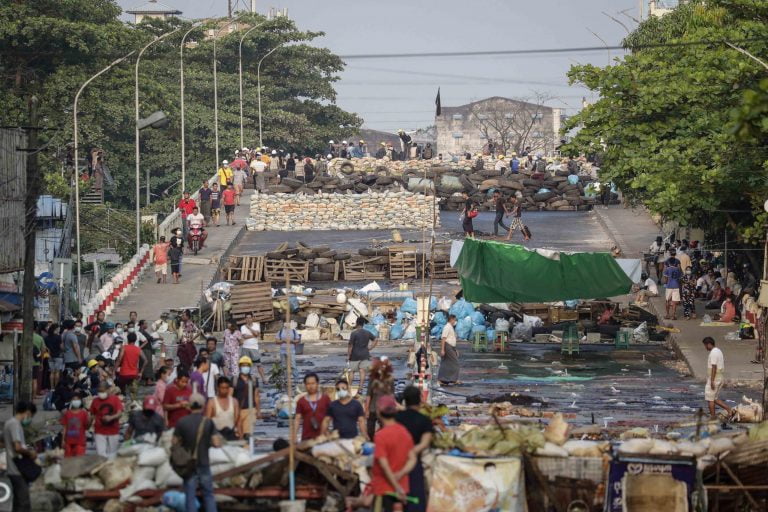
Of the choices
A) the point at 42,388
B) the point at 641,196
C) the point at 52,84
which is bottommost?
the point at 42,388

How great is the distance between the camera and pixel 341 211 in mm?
57969

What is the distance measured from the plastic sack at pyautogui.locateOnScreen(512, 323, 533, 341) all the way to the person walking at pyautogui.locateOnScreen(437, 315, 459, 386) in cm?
750

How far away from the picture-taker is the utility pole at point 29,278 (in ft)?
82.5

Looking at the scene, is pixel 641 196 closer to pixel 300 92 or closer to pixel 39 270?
pixel 39 270

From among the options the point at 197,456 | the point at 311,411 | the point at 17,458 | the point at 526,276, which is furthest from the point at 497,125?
the point at 197,456

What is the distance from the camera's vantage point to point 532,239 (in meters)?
51.7

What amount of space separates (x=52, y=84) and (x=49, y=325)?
37963 millimetres

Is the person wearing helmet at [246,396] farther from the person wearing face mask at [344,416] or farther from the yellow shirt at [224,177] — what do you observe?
the yellow shirt at [224,177]

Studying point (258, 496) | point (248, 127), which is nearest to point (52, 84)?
point (248, 127)

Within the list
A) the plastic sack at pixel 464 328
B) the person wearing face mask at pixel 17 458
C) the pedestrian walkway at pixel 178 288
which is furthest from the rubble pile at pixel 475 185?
the person wearing face mask at pixel 17 458

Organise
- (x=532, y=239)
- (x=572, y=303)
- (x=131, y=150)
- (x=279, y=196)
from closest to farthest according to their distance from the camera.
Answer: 1. (x=572, y=303)
2. (x=532, y=239)
3. (x=279, y=196)
4. (x=131, y=150)

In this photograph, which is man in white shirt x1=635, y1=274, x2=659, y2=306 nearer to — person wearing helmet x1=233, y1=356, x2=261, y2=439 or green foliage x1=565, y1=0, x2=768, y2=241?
green foliage x1=565, y1=0, x2=768, y2=241

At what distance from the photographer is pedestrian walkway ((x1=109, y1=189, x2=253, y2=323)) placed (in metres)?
39.2

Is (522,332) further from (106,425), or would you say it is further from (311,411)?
(311,411)
